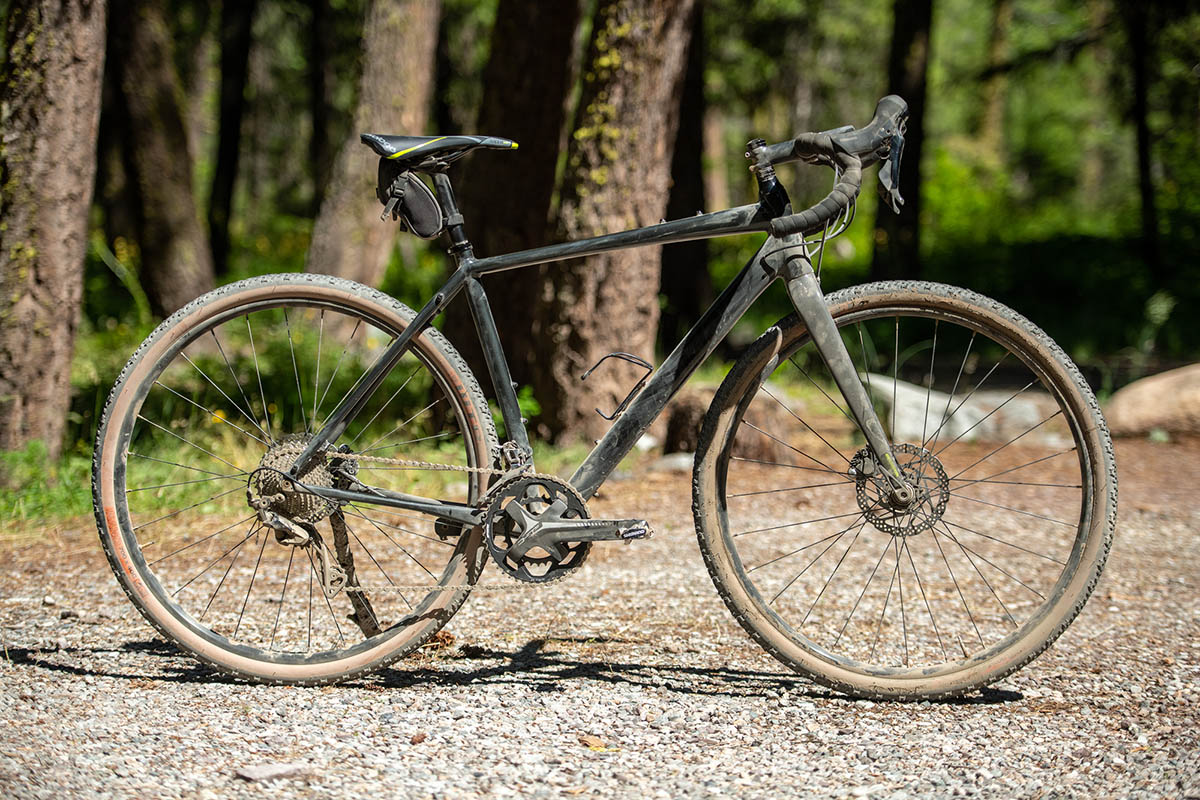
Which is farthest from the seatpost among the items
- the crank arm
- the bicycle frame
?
the crank arm

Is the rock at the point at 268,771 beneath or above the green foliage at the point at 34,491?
beneath

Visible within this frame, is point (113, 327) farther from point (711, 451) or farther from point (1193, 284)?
point (1193, 284)

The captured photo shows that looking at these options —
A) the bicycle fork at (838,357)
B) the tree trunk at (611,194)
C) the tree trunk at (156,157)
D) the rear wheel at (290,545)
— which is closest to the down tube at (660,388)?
the bicycle fork at (838,357)

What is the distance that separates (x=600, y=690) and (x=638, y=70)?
11.6 feet

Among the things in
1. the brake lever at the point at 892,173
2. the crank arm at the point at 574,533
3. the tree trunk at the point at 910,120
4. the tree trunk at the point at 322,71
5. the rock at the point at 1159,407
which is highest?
the tree trunk at the point at 322,71

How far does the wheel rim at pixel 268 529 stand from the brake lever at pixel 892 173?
124cm

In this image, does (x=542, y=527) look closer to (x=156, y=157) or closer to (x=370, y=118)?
(x=156, y=157)

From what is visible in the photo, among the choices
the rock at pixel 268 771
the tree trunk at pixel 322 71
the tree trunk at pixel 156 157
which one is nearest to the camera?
the rock at pixel 268 771

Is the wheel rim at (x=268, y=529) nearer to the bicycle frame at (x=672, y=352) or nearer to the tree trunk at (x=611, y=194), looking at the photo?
the bicycle frame at (x=672, y=352)

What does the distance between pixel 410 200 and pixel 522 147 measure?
335 cm

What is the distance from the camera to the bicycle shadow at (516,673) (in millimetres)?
2994

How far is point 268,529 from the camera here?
3.22 metres

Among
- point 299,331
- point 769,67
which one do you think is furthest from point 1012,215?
point 299,331

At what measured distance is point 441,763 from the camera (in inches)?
98.3
